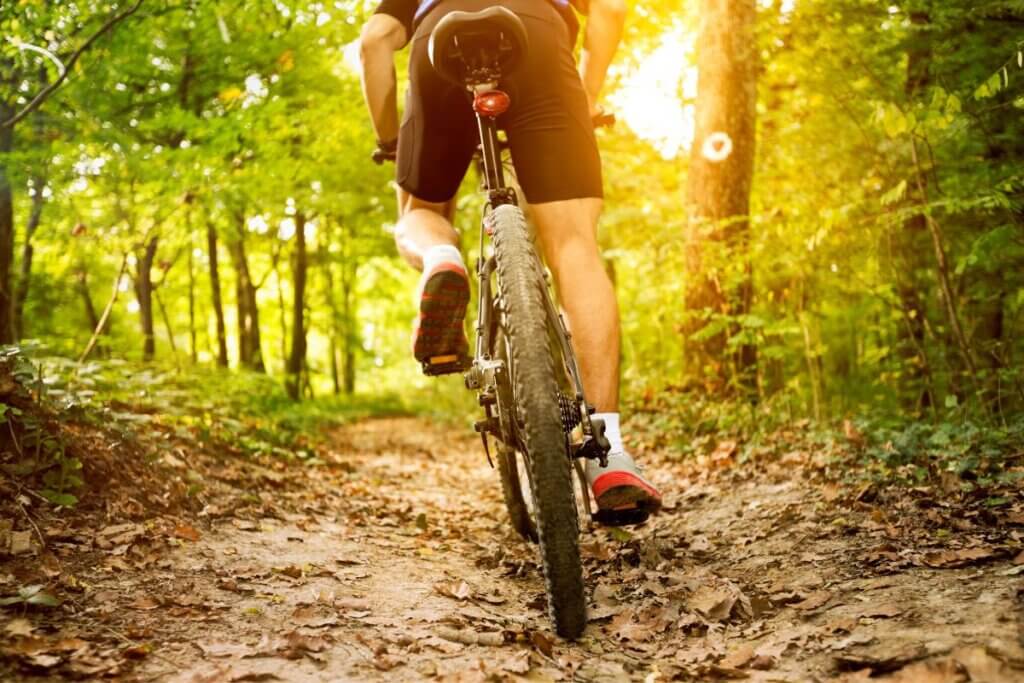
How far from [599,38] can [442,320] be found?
1.28m

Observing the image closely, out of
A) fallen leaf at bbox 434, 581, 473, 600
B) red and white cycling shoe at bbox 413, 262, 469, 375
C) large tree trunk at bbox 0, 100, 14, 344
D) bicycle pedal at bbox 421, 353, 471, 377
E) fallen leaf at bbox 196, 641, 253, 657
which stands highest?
large tree trunk at bbox 0, 100, 14, 344

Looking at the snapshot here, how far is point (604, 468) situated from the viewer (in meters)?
2.23

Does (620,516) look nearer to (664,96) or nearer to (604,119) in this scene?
(604,119)

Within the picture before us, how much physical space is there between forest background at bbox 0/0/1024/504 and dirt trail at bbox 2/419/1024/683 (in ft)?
2.28

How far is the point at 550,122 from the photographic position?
92.2 inches

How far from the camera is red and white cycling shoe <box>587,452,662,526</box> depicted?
86.0 inches

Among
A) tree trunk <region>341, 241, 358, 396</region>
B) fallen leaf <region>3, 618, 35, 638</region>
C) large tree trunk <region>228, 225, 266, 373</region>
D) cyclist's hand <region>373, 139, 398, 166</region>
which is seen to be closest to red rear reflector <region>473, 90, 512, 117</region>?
cyclist's hand <region>373, 139, 398, 166</region>

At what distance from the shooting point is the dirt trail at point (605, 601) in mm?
1634

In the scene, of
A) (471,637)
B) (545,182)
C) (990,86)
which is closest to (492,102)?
(545,182)

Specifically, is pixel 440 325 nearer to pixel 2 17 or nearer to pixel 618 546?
pixel 618 546

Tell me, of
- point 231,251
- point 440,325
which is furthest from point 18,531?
point 231,251

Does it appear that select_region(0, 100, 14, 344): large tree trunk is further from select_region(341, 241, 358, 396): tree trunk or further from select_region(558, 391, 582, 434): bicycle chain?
select_region(341, 241, 358, 396): tree trunk

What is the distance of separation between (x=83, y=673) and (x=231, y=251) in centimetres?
1775

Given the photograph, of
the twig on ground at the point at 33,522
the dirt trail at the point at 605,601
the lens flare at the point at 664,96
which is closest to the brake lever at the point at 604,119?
the dirt trail at the point at 605,601
